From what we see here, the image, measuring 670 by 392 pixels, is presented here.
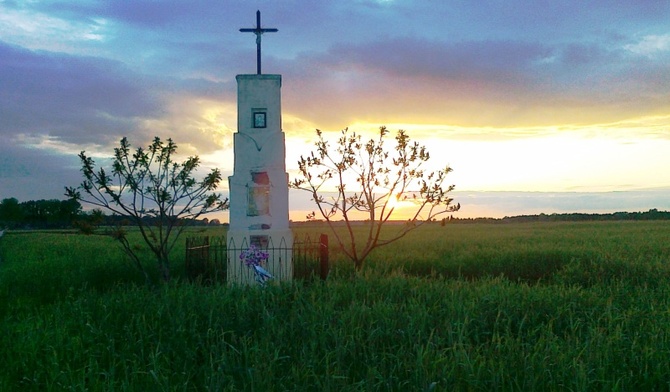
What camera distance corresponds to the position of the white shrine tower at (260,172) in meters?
12.4

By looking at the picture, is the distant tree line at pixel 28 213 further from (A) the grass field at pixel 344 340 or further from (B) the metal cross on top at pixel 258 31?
(A) the grass field at pixel 344 340

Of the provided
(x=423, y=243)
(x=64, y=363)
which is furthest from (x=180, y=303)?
(x=423, y=243)

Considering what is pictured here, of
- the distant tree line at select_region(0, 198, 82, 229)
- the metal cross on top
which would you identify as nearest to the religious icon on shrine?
the metal cross on top

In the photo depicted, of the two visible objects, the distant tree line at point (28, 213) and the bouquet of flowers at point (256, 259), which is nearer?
the bouquet of flowers at point (256, 259)

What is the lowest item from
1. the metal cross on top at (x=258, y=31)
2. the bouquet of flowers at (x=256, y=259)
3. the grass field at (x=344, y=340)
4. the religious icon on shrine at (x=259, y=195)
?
the grass field at (x=344, y=340)

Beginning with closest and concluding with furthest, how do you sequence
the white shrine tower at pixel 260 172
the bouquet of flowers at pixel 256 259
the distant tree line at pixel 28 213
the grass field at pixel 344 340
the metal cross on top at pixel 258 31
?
1. the grass field at pixel 344 340
2. the bouquet of flowers at pixel 256 259
3. the white shrine tower at pixel 260 172
4. the metal cross on top at pixel 258 31
5. the distant tree line at pixel 28 213

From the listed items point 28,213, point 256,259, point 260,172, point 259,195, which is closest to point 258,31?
point 260,172

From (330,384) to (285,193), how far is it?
8053 mm

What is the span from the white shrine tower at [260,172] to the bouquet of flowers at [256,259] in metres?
0.41

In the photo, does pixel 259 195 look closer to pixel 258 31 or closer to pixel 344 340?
A: pixel 258 31

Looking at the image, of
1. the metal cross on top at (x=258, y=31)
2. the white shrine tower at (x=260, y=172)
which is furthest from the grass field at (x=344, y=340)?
the metal cross on top at (x=258, y=31)

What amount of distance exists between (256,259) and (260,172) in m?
2.30

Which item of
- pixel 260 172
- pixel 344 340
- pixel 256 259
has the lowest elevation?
pixel 344 340

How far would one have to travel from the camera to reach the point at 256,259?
11.4m
